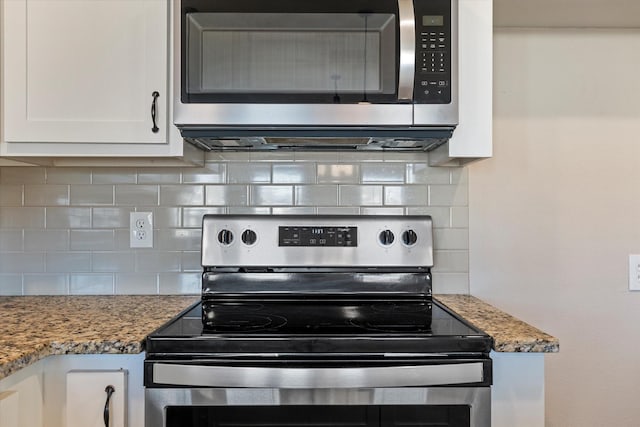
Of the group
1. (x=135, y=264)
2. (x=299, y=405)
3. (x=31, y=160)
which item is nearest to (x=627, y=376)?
(x=299, y=405)

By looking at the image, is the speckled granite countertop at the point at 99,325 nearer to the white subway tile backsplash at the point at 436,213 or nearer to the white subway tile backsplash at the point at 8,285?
the white subway tile backsplash at the point at 8,285

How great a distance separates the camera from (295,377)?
101 centimetres

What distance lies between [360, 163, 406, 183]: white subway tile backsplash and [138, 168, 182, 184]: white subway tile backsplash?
0.61 m

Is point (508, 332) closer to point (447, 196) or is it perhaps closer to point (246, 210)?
point (447, 196)

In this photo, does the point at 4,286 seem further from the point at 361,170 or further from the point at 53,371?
the point at 361,170

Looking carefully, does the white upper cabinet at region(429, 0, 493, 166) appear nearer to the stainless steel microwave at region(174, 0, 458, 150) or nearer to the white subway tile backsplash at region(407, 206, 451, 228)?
the stainless steel microwave at region(174, 0, 458, 150)

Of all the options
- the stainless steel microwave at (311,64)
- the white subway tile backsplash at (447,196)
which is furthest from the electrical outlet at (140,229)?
the white subway tile backsplash at (447,196)

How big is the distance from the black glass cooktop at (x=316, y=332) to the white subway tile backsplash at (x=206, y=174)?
0.46 metres

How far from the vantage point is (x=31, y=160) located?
56.9 inches

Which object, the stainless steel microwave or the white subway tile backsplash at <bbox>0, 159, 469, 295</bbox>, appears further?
the white subway tile backsplash at <bbox>0, 159, 469, 295</bbox>

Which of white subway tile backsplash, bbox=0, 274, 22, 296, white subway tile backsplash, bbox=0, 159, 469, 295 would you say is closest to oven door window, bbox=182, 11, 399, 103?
white subway tile backsplash, bbox=0, 159, 469, 295

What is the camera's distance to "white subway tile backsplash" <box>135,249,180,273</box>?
63.9 inches

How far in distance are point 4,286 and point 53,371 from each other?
28.9 inches

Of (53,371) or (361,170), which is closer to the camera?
(53,371)
